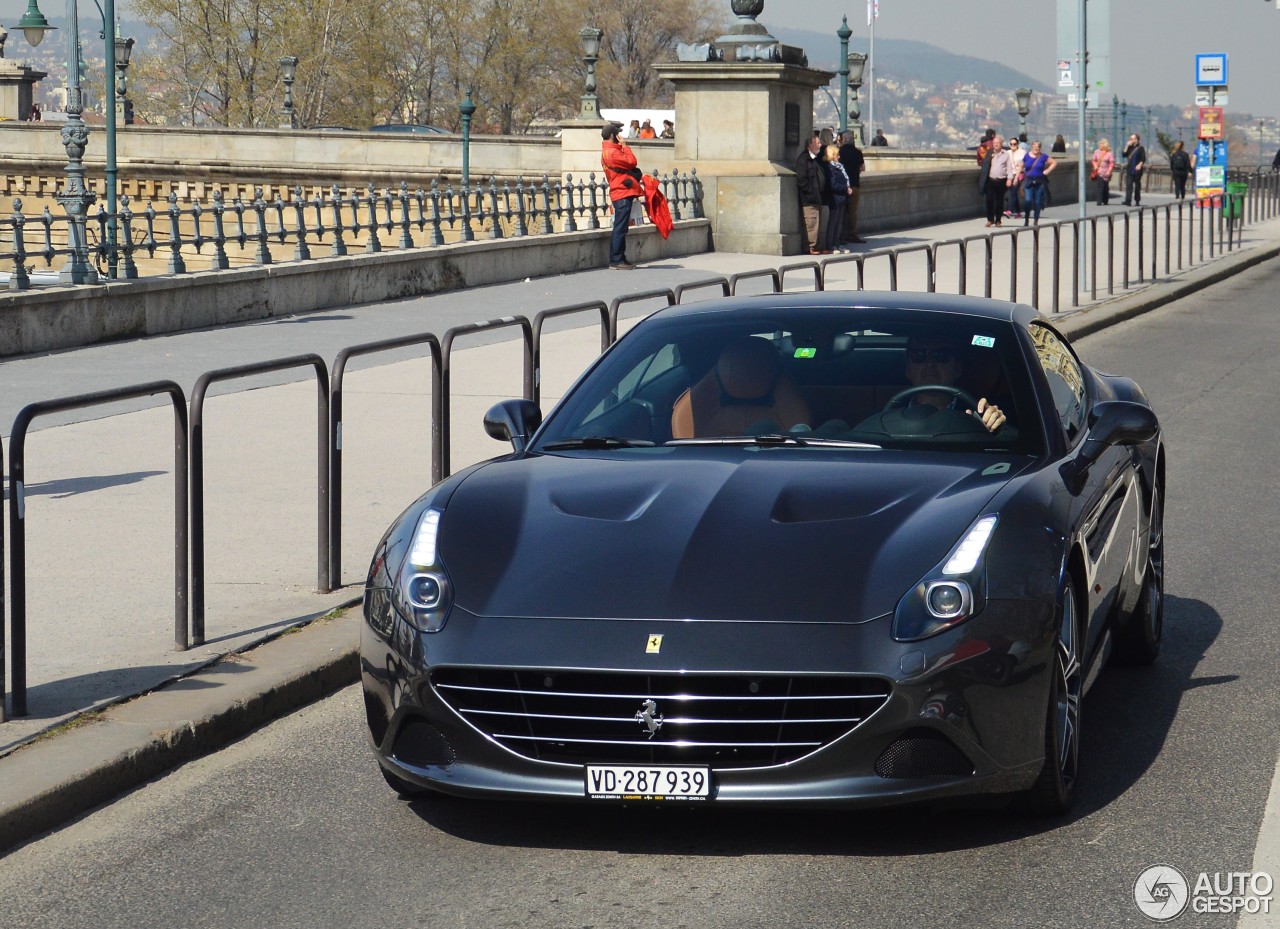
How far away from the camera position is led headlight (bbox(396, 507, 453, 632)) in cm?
482

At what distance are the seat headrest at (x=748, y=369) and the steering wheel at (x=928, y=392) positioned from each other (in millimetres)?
384

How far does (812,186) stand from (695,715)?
79.5 feet

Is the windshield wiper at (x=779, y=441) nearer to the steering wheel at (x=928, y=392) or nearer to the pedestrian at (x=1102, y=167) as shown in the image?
the steering wheel at (x=928, y=392)

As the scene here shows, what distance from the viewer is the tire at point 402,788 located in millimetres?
5036

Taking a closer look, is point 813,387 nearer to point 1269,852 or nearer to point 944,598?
point 944,598

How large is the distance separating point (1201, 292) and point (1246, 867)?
22.5 meters

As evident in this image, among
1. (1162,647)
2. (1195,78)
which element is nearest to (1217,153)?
(1195,78)

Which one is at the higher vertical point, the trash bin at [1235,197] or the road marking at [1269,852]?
the trash bin at [1235,197]

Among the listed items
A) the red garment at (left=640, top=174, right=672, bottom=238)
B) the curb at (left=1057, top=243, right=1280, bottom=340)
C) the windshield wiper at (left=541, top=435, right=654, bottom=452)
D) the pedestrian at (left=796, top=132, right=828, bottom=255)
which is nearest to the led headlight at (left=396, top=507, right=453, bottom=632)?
the windshield wiper at (left=541, top=435, right=654, bottom=452)

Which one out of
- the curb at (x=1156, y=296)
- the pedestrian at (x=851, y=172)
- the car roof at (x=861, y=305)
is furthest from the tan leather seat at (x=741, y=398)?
the pedestrian at (x=851, y=172)

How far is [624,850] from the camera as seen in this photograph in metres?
4.84

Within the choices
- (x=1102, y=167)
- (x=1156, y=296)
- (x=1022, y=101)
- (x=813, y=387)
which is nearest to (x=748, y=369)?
(x=813, y=387)

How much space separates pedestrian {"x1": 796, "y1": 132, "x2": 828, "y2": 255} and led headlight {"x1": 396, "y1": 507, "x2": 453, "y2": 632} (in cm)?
2364

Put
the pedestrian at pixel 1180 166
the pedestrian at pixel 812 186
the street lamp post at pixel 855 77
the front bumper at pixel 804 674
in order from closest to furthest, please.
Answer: the front bumper at pixel 804 674
the pedestrian at pixel 812 186
the pedestrian at pixel 1180 166
the street lamp post at pixel 855 77
